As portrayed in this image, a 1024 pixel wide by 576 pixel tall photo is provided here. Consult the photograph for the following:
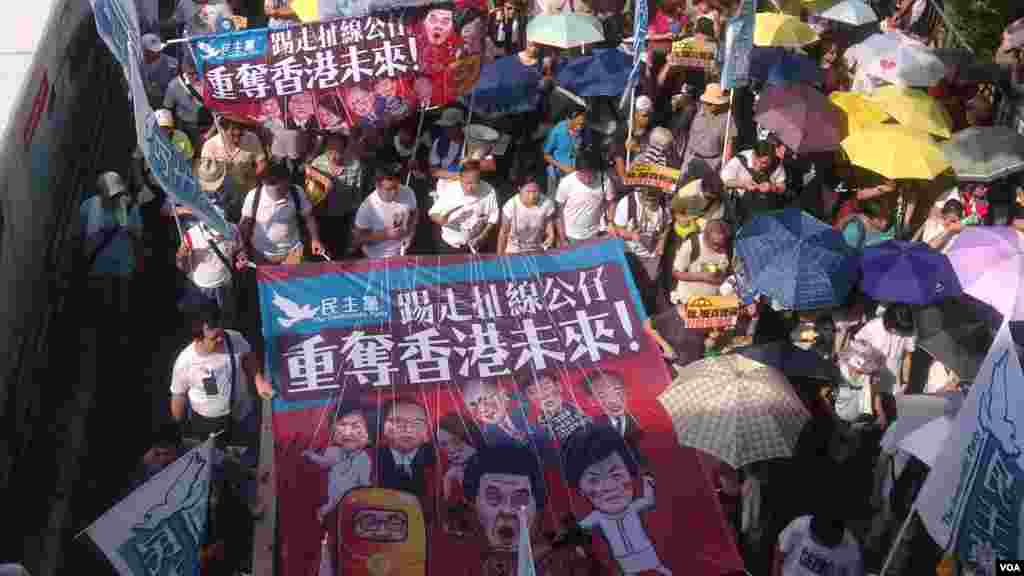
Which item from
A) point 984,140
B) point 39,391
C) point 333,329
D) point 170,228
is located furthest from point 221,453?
point 984,140

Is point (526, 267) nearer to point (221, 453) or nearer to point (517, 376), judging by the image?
point (517, 376)

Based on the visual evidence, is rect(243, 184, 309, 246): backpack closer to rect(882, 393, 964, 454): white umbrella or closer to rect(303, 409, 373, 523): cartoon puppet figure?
rect(303, 409, 373, 523): cartoon puppet figure

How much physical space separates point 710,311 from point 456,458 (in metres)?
2.43

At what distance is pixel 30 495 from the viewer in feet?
28.1

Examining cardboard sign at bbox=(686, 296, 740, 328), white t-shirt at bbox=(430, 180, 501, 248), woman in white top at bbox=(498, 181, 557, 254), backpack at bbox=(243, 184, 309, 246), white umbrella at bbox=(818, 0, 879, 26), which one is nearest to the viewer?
cardboard sign at bbox=(686, 296, 740, 328)

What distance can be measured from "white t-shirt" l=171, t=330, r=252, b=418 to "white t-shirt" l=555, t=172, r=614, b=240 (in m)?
3.18

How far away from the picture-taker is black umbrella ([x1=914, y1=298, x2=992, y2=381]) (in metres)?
8.47

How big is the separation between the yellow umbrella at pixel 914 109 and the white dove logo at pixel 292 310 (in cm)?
606

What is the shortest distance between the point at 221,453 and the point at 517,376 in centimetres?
209

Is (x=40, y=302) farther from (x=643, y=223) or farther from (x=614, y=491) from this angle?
(x=614, y=491)

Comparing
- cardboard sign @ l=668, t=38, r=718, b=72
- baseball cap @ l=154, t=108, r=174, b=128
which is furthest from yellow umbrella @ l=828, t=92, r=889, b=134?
baseball cap @ l=154, t=108, r=174, b=128

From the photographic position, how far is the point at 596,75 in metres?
11.6

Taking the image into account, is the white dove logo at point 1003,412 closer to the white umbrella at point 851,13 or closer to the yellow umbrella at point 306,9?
the yellow umbrella at point 306,9

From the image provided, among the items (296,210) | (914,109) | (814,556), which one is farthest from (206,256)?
(914,109)
